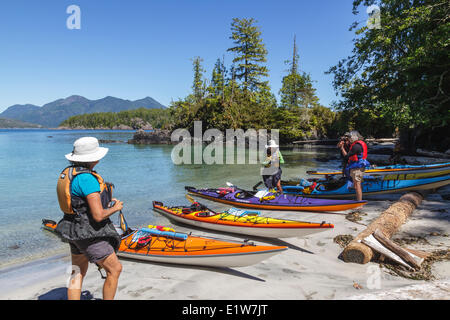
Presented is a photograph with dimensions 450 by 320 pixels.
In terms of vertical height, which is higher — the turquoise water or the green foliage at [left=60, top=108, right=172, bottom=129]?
the green foliage at [left=60, top=108, right=172, bottom=129]

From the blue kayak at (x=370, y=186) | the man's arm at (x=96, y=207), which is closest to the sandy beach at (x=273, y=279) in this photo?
the man's arm at (x=96, y=207)

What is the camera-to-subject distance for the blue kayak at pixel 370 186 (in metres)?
9.00

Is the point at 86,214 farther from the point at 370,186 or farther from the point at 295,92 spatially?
the point at 295,92

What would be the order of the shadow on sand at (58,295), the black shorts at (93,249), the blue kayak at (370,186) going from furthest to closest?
the blue kayak at (370,186) → the shadow on sand at (58,295) → the black shorts at (93,249)

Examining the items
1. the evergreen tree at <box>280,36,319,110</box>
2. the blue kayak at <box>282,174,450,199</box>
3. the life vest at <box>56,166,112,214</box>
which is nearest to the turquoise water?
the life vest at <box>56,166,112,214</box>

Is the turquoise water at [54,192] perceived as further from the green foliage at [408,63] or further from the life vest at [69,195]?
the green foliage at [408,63]

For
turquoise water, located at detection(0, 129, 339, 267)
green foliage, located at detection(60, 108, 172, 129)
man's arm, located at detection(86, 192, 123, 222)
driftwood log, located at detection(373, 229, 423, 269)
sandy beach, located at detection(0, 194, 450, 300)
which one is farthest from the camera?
green foliage, located at detection(60, 108, 172, 129)

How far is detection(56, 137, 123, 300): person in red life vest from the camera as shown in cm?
262

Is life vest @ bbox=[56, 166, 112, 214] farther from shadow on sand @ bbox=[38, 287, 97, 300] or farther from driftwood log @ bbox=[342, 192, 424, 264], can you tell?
driftwood log @ bbox=[342, 192, 424, 264]

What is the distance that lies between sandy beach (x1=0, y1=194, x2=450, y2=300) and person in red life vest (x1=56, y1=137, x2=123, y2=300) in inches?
52.3

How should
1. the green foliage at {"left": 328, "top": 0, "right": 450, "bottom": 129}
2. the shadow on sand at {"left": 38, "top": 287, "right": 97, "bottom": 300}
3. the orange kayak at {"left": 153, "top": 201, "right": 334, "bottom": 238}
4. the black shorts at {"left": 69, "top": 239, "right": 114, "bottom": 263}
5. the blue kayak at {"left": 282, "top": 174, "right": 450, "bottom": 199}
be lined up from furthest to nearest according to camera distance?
the green foliage at {"left": 328, "top": 0, "right": 450, "bottom": 129}
the blue kayak at {"left": 282, "top": 174, "right": 450, "bottom": 199}
the orange kayak at {"left": 153, "top": 201, "right": 334, "bottom": 238}
the shadow on sand at {"left": 38, "top": 287, "right": 97, "bottom": 300}
the black shorts at {"left": 69, "top": 239, "right": 114, "bottom": 263}

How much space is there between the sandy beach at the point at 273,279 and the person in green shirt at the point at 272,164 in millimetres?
3623

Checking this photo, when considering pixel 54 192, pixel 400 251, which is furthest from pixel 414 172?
pixel 54 192

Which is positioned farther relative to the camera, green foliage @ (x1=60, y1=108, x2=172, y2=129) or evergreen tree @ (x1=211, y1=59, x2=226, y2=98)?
green foliage @ (x1=60, y1=108, x2=172, y2=129)
